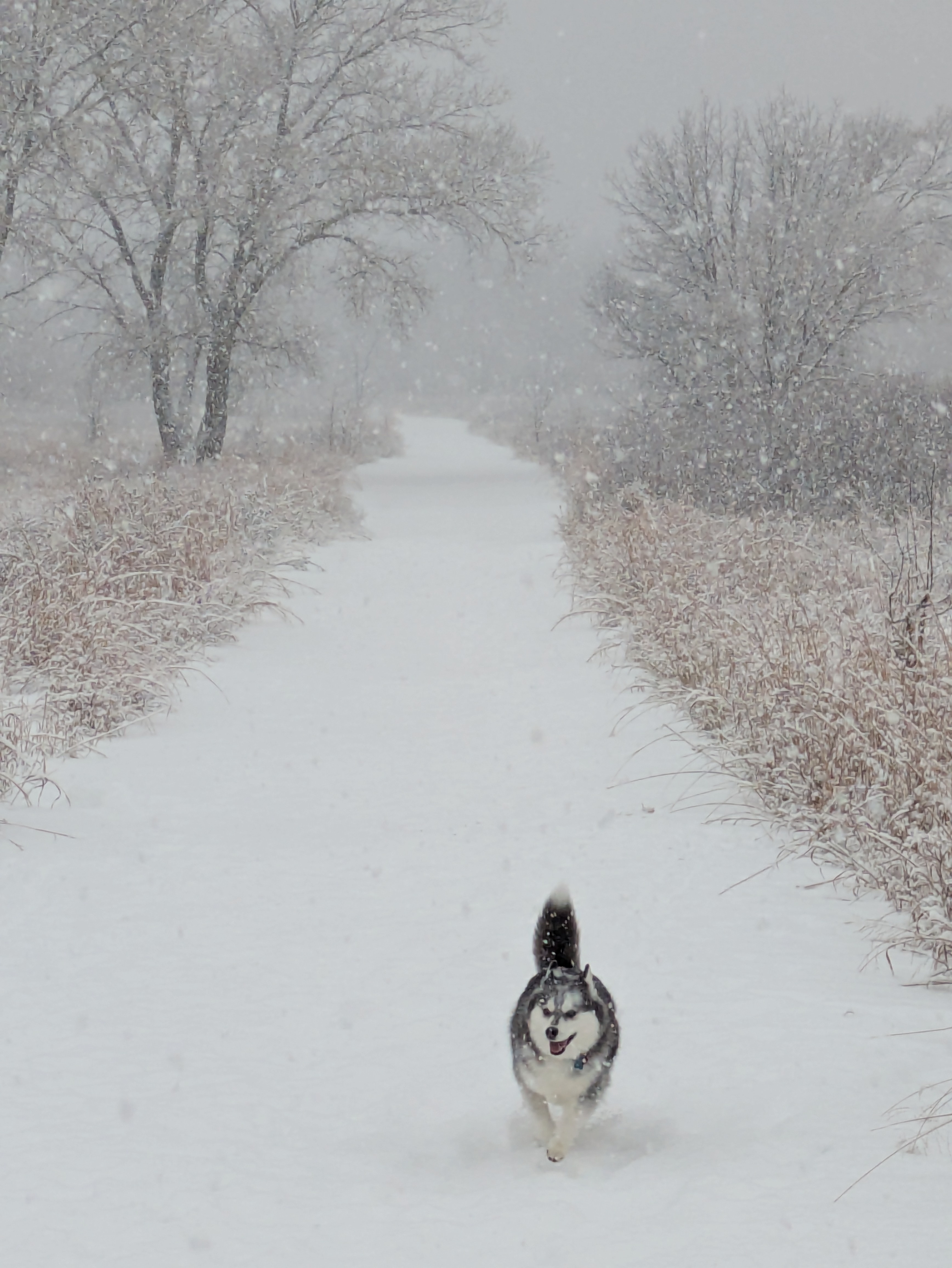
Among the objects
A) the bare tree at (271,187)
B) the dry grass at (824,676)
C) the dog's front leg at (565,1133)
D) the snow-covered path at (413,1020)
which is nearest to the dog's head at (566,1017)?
the dog's front leg at (565,1133)

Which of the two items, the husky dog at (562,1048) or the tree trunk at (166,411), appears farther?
the tree trunk at (166,411)

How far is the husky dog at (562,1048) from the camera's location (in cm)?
230

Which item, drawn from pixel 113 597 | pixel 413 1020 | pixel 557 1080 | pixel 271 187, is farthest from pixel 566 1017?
pixel 271 187

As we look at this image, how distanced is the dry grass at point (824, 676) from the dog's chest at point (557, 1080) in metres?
1.33

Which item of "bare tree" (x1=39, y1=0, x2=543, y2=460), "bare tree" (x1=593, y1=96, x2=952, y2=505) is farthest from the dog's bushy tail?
"bare tree" (x1=39, y1=0, x2=543, y2=460)

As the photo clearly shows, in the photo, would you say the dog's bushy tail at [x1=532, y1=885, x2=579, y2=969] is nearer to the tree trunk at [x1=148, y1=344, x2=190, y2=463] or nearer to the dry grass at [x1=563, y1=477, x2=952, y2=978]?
the dry grass at [x1=563, y1=477, x2=952, y2=978]

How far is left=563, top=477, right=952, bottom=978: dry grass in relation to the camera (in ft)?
12.0

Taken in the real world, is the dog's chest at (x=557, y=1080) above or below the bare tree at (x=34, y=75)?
below

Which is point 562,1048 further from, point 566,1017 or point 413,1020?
point 413,1020

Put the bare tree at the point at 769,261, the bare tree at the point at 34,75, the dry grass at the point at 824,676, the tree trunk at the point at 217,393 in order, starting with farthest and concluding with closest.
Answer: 1. the tree trunk at the point at 217,393
2. the bare tree at the point at 769,261
3. the bare tree at the point at 34,75
4. the dry grass at the point at 824,676

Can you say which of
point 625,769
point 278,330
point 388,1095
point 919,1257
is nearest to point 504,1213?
point 388,1095

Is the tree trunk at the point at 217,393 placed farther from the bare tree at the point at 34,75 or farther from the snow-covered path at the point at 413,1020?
the snow-covered path at the point at 413,1020

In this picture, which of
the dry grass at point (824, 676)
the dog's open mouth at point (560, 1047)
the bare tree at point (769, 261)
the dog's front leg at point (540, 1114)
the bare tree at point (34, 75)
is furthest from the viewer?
the bare tree at point (769, 261)

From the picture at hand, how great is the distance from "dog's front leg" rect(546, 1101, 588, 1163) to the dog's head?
15cm
